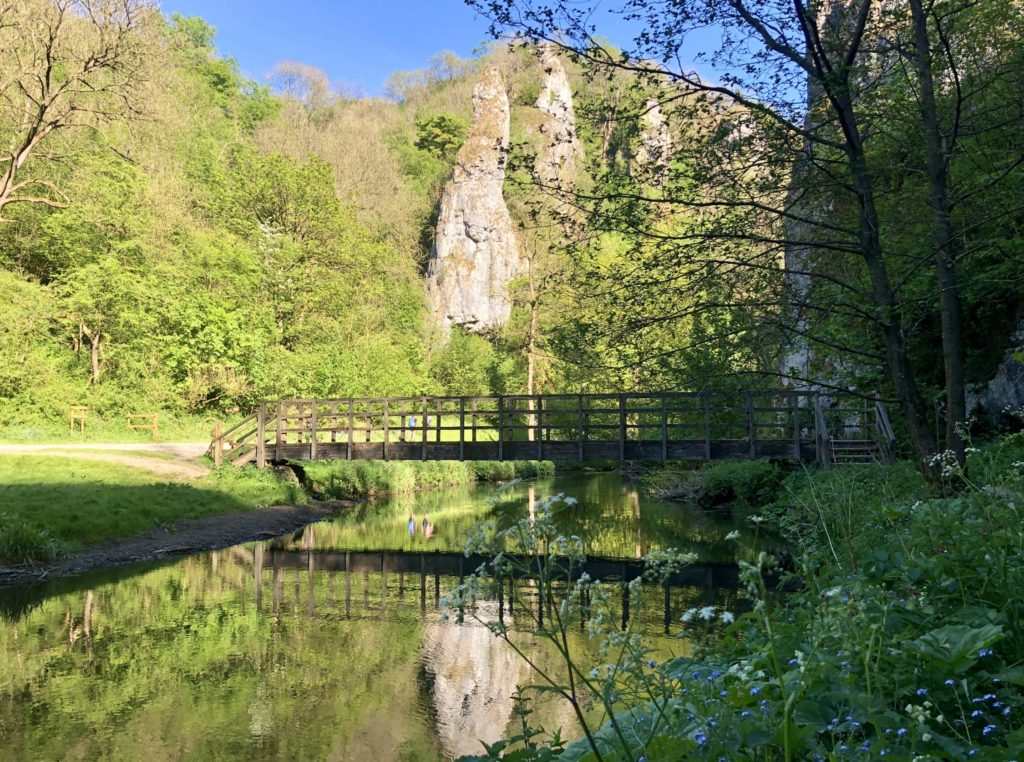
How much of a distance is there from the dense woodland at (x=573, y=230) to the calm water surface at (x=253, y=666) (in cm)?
323

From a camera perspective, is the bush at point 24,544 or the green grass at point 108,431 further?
the green grass at point 108,431

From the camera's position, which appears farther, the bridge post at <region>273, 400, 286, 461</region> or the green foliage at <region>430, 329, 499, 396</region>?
the green foliage at <region>430, 329, 499, 396</region>

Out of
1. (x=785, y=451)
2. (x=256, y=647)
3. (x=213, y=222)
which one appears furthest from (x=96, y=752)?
(x=213, y=222)

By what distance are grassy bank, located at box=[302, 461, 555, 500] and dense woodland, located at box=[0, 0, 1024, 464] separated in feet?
21.9

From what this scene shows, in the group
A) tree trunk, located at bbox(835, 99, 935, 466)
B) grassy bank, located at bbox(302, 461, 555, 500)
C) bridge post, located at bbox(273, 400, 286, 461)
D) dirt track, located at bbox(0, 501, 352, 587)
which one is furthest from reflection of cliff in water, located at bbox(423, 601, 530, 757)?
grassy bank, located at bbox(302, 461, 555, 500)

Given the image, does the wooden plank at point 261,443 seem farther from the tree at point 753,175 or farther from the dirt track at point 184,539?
the tree at point 753,175

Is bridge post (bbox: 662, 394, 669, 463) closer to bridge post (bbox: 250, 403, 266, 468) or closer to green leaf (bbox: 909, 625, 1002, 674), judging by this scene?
bridge post (bbox: 250, 403, 266, 468)

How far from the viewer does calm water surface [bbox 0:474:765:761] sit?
22.2 feet

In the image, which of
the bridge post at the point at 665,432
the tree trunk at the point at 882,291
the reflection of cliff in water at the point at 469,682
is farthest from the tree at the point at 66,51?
the tree trunk at the point at 882,291

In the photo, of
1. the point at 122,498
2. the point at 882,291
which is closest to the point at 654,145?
the point at 882,291

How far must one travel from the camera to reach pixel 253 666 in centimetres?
881

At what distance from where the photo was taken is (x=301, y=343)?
134ft

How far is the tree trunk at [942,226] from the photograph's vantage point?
728 cm

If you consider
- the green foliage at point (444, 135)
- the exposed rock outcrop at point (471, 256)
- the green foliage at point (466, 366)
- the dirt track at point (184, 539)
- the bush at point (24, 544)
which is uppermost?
the green foliage at point (444, 135)
